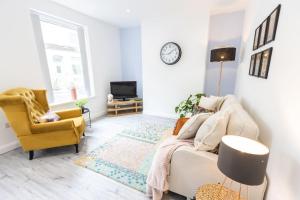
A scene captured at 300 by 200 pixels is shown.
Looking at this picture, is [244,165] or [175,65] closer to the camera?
[244,165]

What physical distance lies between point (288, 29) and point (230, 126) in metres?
0.82

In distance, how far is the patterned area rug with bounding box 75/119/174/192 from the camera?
1818 millimetres

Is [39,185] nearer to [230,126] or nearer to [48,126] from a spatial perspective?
[48,126]

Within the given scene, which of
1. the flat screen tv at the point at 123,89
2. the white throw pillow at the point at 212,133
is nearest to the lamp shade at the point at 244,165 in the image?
the white throw pillow at the point at 212,133

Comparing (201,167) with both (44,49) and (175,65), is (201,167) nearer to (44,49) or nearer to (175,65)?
(175,65)

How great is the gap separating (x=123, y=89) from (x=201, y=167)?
11.0 ft

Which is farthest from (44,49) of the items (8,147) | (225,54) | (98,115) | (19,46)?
(225,54)

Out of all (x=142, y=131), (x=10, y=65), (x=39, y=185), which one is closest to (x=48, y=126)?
(x=39, y=185)

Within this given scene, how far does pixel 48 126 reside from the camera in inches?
81.6

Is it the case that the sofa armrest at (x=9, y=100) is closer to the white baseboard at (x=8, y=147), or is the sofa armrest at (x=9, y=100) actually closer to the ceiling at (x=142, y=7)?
the white baseboard at (x=8, y=147)

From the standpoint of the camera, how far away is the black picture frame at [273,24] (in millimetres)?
1239

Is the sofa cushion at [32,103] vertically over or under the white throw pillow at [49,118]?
over

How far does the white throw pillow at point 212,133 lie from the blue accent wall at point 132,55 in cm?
344

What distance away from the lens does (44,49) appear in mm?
2775
